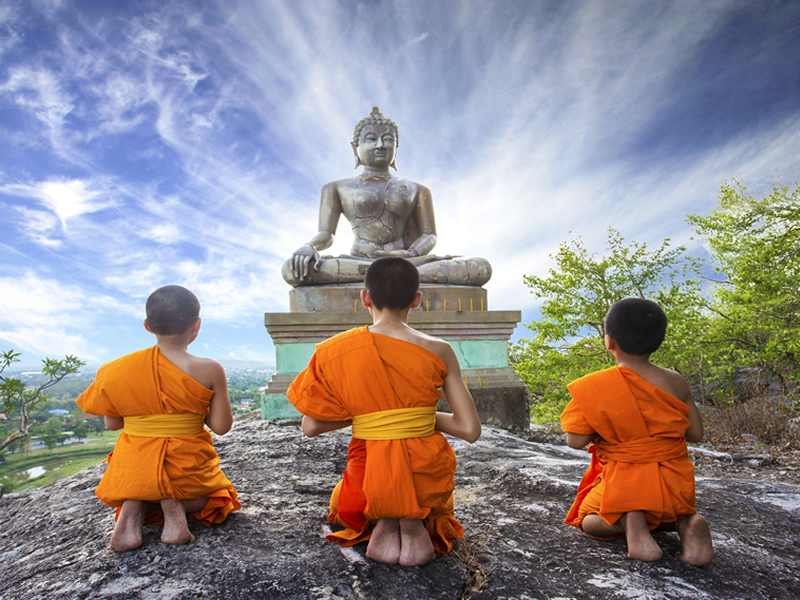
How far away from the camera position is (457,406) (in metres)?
2.01

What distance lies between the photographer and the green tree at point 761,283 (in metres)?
9.30

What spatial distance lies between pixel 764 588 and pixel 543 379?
1142 cm

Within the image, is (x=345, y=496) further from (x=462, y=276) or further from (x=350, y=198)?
(x=350, y=198)

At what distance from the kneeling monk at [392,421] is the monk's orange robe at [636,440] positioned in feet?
1.75

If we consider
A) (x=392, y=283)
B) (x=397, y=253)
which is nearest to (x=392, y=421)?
(x=392, y=283)

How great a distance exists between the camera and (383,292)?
2.07m

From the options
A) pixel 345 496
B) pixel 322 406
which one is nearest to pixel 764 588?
Result: pixel 345 496

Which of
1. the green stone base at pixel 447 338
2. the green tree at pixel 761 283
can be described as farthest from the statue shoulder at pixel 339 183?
the green tree at pixel 761 283

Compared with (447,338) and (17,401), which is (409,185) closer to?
(447,338)

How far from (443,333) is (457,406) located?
3.59m

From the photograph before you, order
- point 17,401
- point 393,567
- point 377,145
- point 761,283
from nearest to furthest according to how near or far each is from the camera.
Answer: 1. point 393,567
2. point 17,401
3. point 377,145
4. point 761,283

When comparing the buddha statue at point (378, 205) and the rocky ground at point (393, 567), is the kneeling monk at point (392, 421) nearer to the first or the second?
the rocky ground at point (393, 567)

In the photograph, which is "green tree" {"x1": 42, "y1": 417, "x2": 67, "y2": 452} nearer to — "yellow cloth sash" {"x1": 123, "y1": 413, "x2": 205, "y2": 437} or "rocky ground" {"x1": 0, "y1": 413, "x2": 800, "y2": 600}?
"rocky ground" {"x1": 0, "y1": 413, "x2": 800, "y2": 600}

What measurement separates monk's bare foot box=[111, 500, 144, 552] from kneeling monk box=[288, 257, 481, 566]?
791mm
